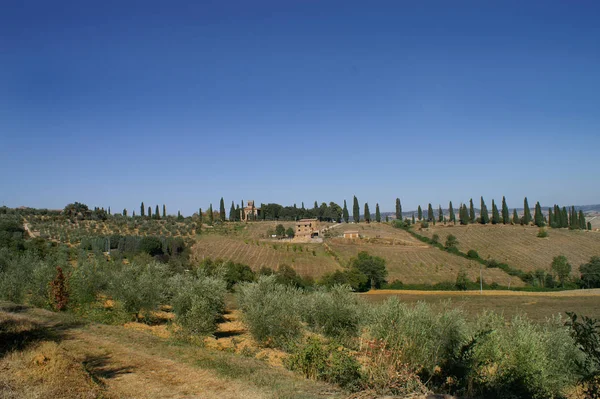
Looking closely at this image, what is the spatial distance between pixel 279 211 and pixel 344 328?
108719mm

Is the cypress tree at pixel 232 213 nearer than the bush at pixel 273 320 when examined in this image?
No

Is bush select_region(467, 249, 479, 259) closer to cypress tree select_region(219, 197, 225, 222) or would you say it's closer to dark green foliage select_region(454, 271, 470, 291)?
dark green foliage select_region(454, 271, 470, 291)

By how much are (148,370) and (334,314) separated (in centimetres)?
1114

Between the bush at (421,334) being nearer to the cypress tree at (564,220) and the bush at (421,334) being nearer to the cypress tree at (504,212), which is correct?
the cypress tree at (504,212)

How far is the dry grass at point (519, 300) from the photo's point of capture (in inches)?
1353

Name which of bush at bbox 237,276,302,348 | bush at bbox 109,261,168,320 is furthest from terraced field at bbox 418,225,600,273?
bush at bbox 109,261,168,320

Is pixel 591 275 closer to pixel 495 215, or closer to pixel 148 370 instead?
pixel 495 215

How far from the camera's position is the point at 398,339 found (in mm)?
10812

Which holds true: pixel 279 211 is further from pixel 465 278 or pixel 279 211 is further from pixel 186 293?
pixel 186 293

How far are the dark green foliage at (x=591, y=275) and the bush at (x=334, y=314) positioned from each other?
54501 millimetres

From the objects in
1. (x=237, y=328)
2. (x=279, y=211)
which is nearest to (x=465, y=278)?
(x=237, y=328)

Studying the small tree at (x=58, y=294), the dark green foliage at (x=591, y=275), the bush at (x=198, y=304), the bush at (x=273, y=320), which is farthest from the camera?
the dark green foliage at (x=591, y=275)

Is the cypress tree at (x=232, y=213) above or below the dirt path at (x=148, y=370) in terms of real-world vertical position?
above

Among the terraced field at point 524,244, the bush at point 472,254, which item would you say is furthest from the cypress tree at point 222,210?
the bush at point 472,254
